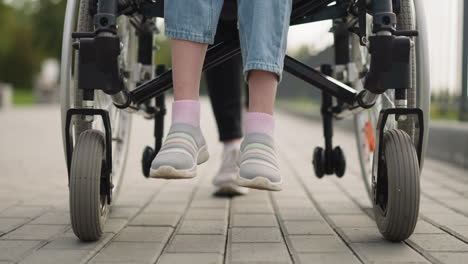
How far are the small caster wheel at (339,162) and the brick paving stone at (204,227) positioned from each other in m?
0.53

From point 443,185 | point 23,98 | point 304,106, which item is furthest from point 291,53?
point 23,98

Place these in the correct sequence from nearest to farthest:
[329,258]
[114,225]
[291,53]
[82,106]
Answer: [329,258] < [82,106] < [114,225] < [291,53]

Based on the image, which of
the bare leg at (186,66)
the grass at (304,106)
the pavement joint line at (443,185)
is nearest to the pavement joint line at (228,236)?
the bare leg at (186,66)

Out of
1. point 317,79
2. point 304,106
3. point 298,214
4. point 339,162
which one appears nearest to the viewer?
point 317,79

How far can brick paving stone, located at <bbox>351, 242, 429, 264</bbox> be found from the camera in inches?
64.8

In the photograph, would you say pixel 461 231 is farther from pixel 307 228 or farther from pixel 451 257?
pixel 307 228

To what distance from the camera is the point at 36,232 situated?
2016mm

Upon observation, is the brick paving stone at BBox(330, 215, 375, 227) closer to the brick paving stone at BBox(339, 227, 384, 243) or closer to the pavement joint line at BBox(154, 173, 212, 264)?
the brick paving stone at BBox(339, 227, 384, 243)

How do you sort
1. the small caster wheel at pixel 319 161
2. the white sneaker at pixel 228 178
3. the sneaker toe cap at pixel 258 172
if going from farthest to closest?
the white sneaker at pixel 228 178 → the small caster wheel at pixel 319 161 → the sneaker toe cap at pixel 258 172

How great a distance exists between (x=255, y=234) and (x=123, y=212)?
2.01 ft

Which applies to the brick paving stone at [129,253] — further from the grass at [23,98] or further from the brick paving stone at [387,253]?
the grass at [23,98]

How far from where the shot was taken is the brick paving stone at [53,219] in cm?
216

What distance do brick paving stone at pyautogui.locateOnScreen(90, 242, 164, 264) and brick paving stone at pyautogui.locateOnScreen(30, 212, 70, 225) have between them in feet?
1.36

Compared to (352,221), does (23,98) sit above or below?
above
